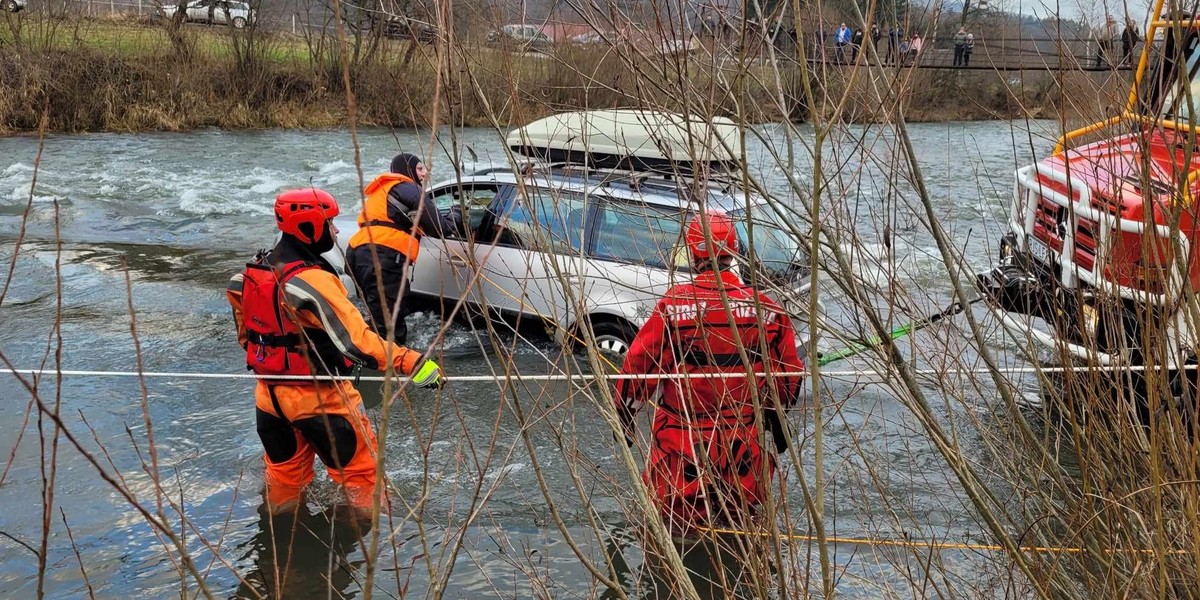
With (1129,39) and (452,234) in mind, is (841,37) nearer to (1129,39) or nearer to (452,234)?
(1129,39)

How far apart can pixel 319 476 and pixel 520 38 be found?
3.26m

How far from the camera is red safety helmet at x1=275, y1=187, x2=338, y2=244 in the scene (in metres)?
4.84

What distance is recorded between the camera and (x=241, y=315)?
17.1 ft

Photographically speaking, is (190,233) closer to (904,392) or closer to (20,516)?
(20,516)

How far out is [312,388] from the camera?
196 inches

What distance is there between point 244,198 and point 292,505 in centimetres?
1109

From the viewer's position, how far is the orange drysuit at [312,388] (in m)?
4.80

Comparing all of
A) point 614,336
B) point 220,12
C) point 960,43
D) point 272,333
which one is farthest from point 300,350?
point 220,12

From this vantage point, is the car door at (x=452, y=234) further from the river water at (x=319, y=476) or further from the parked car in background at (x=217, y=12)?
the parked car in background at (x=217, y=12)

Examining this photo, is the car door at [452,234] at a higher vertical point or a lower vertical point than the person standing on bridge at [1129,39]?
lower

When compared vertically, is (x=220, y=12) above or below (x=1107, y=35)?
above

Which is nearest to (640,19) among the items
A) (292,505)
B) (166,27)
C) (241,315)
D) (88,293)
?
(241,315)

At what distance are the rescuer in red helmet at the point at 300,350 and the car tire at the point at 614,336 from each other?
2.66m

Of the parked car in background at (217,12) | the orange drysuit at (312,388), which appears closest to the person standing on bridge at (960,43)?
the orange drysuit at (312,388)
